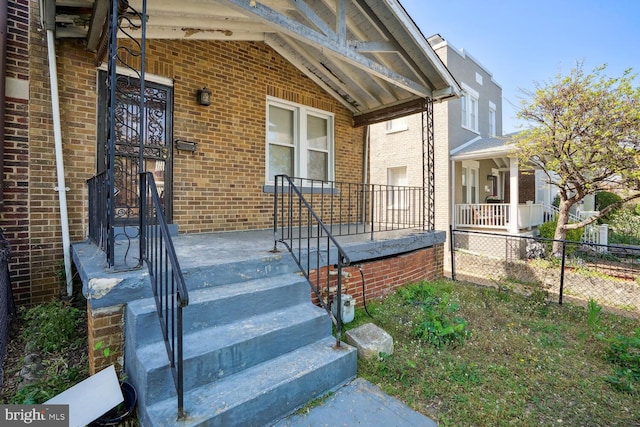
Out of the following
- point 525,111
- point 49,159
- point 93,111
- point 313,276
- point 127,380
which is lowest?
point 127,380

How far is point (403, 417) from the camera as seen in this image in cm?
214

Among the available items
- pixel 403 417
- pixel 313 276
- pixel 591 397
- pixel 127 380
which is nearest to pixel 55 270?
pixel 127 380

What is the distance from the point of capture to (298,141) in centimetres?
609

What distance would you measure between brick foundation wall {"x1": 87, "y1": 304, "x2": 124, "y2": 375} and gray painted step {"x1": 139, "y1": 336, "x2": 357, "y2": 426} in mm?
627

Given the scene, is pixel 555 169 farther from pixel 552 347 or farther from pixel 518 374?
pixel 518 374

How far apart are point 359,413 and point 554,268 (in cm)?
891

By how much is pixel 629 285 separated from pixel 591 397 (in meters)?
6.85

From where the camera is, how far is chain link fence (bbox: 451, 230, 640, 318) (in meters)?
7.08

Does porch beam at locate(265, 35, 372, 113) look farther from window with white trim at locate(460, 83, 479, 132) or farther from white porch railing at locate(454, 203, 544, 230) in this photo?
window with white trim at locate(460, 83, 479, 132)

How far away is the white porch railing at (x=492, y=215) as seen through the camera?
10.4 meters

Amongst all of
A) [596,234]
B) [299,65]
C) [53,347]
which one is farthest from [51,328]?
[596,234]

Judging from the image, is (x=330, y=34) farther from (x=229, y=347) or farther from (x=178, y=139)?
(x=229, y=347)

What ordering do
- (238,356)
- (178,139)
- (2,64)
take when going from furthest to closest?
(178,139) < (2,64) < (238,356)

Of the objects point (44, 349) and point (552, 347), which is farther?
point (552, 347)
